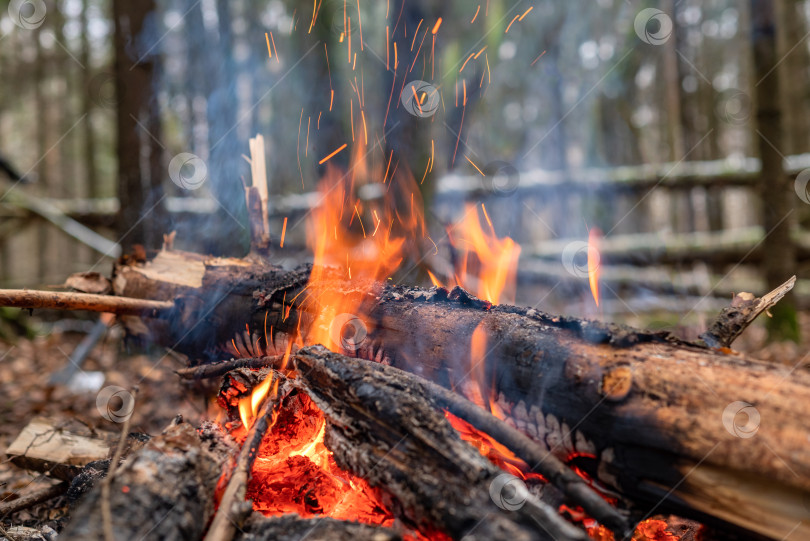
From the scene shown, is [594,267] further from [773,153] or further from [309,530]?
[773,153]

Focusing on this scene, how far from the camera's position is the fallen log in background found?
1.43 m

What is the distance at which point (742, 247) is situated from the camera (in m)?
8.52

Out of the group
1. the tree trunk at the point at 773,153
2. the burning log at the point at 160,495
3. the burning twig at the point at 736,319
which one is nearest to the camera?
the burning log at the point at 160,495

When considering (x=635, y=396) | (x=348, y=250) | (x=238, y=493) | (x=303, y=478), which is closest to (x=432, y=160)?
(x=348, y=250)

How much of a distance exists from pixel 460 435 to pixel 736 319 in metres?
1.32

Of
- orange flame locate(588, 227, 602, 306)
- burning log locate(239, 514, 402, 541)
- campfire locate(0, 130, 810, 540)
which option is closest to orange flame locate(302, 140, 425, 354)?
campfire locate(0, 130, 810, 540)

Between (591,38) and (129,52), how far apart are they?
2532cm

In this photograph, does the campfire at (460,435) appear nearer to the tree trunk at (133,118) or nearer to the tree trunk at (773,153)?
the tree trunk at (133,118)

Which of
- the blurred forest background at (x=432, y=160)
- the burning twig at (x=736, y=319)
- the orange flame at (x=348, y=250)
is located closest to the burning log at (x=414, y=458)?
the orange flame at (x=348, y=250)

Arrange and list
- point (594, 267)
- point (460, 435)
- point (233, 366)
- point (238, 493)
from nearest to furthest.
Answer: point (238, 493) < point (460, 435) < point (233, 366) < point (594, 267)

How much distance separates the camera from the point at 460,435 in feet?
5.78

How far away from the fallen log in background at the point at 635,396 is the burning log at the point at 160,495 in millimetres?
928

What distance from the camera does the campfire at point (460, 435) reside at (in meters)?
1.45

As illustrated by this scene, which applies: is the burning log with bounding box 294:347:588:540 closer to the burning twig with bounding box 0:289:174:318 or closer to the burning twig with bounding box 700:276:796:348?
the burning twig with bounding box 700:276:796:348
